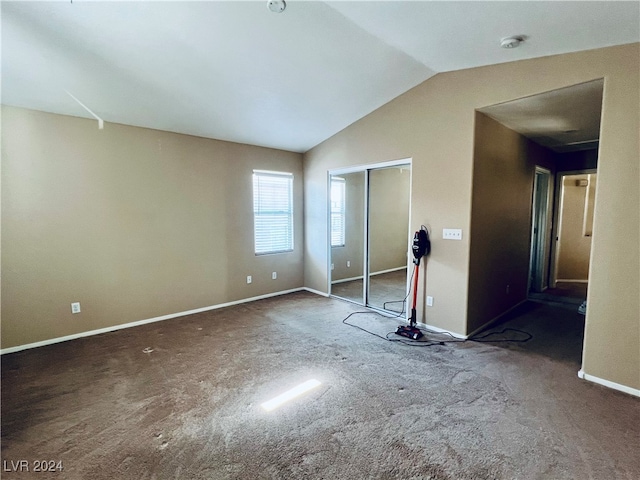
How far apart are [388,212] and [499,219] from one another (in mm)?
1510

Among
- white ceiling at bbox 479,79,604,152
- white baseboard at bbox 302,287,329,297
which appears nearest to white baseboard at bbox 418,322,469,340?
white baseboard at bbox 302,287,329,297

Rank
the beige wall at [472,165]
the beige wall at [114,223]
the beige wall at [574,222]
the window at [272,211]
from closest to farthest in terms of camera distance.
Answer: the beige wall at [472,165] → the beige wall at [114,223] → the window at [272,211] → the beige wall at [574,222]

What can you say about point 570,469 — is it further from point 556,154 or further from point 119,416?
point 556,154

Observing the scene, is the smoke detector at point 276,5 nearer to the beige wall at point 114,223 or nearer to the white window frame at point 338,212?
the beige wall at point 114,223

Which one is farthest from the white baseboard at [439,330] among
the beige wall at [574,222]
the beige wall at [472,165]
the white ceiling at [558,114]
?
the beige wall at [574,222]

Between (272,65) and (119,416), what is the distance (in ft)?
10.8

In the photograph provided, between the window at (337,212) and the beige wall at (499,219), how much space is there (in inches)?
93.0

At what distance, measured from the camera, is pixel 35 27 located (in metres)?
2.24

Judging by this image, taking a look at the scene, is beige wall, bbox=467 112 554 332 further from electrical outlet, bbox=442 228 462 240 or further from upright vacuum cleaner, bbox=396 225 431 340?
upright vacuum cleaner, bbox=396 225 431 340

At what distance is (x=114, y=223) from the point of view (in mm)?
3721

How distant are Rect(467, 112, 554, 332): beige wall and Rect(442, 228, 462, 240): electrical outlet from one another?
14 centimetres

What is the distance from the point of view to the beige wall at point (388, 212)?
4.53 m

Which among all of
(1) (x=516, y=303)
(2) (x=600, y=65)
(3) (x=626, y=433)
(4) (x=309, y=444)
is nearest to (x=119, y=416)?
(4) (x=309, y=444)

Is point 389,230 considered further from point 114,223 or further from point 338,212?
point 114,223
